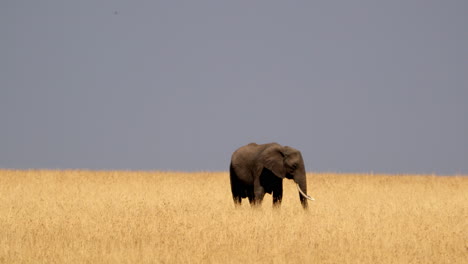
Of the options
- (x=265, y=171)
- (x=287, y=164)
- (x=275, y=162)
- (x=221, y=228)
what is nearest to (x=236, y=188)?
(x=265, y=171)

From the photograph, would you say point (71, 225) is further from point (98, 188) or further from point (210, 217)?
point (98, 188)

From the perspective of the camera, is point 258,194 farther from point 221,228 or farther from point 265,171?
point 221,228

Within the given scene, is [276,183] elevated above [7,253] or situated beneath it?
elevated above

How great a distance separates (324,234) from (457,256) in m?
2.43

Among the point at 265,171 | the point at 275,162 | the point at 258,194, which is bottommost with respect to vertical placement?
the point at 258,194

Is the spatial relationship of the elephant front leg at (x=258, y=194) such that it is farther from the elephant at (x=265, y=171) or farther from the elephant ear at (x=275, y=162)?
the elephant ear at (x=275, y=162)

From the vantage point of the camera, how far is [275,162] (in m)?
17.4

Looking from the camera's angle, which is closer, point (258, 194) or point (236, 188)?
point (258, 194)

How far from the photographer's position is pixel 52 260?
9.59m

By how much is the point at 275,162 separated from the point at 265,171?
0.52m

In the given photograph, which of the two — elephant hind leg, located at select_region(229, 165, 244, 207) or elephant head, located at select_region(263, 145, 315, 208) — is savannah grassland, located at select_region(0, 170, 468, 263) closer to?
elephant hind leg, located at select_region(229, 165, 244, 207)

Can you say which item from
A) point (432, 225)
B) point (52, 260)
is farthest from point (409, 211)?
point (52, 260)

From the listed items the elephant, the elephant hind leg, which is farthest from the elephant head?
the elephant hind leg

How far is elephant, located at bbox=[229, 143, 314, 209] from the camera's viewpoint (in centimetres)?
1716
